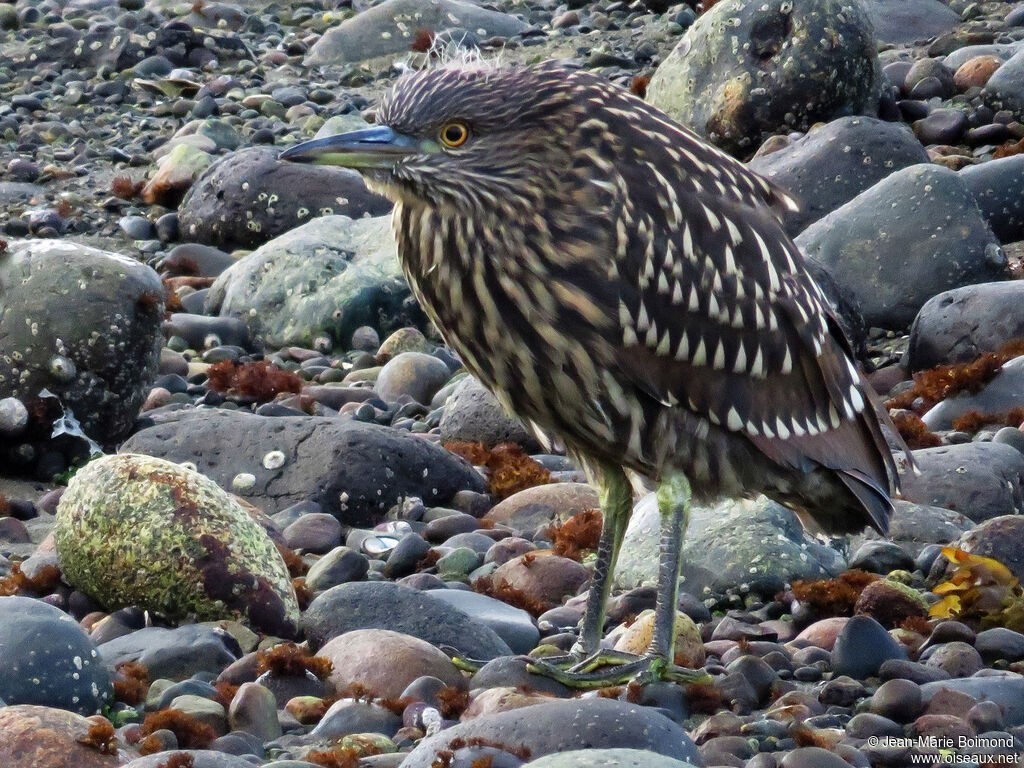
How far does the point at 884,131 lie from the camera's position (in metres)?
10.8

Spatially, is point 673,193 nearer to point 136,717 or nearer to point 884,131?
point 136,717

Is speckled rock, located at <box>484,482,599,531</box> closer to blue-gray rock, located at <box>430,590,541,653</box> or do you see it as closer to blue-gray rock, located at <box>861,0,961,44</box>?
blue-gray rock, located at <box>430,590,541,653</box>

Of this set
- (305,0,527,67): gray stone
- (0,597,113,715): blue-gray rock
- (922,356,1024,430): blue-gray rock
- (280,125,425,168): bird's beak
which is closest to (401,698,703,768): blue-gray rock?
(0,597,113,715): blue-gray rock

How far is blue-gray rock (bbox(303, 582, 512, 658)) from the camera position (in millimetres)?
5578

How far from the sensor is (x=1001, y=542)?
19.7 ft

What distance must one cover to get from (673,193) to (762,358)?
27.4 inches

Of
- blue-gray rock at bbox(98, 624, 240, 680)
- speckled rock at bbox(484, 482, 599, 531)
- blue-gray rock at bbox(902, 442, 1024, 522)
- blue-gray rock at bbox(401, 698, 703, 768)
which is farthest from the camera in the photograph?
speckled rock at bbox(484, 482, 599, 531)

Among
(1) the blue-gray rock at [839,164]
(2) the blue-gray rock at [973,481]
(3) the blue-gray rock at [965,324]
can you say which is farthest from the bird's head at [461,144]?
(1) the blue-gray rock at [839,164]

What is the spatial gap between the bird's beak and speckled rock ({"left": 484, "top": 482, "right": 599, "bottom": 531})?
284 cm

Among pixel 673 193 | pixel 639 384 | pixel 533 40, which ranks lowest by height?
pixel 533 40

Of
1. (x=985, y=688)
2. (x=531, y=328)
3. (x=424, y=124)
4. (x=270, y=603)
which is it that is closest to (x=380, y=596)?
(x=270, y=603)

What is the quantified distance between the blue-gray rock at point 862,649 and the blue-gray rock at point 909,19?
34.5 ft

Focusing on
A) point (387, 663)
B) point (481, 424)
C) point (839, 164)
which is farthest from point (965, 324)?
point (387, 663)

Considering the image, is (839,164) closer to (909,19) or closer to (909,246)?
(909,246)
